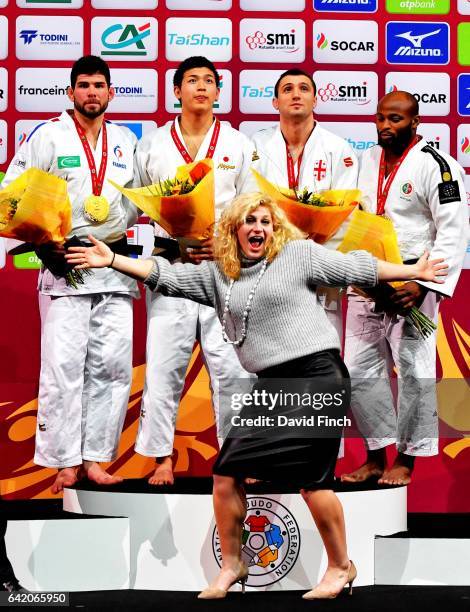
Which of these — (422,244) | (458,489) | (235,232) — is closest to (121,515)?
(235,232)

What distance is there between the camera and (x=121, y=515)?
12.5 ft

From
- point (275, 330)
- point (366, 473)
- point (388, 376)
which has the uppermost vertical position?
point (275, 330)

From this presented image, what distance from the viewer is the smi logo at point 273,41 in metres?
5.00

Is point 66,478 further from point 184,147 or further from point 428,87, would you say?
point 428,87

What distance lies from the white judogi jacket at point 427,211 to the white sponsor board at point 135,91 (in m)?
1.36

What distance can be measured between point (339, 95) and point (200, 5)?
843 mm

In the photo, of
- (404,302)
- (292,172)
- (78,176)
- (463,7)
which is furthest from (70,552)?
(463,7)

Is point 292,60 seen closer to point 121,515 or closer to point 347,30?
point 347,30

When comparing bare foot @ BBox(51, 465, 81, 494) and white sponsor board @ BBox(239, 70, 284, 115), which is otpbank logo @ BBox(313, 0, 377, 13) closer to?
white sponsor board @ BBox(239, 70, 284, 115)

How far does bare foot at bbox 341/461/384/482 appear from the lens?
4191 millimetres

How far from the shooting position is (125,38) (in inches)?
196

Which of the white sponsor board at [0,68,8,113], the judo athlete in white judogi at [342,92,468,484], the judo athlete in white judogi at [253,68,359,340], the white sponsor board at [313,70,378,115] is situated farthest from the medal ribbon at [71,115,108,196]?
the white sponsor board at [313,70,378,115]

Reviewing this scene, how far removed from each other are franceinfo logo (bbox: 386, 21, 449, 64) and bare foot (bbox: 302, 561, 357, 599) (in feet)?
9.09

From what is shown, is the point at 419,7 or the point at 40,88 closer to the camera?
the point at 40,88
